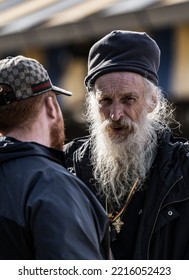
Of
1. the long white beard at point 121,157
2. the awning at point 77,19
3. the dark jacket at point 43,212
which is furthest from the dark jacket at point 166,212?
the awning at point 77,19

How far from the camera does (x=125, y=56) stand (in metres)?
3.81

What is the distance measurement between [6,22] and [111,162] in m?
7.97

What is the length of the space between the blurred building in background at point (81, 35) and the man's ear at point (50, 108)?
254 inches

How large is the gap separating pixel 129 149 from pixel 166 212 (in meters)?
0.52

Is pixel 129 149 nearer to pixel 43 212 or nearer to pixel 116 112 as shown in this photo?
pixel 116 112

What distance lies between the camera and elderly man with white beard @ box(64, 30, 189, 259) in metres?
3.52

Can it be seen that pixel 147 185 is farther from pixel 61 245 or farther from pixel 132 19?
pixel 132 19

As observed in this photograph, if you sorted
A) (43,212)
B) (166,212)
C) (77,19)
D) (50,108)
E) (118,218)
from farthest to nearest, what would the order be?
(77,19) < (118,218) < (166,212) < (50,108) < (43,212)

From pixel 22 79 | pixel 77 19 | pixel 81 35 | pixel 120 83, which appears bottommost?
pixel 120 83

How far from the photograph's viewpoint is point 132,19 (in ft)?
32.1

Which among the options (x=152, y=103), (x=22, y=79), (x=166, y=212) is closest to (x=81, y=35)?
(x=152, y=103)

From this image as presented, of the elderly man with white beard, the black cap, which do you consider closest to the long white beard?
the elderly man with white beard

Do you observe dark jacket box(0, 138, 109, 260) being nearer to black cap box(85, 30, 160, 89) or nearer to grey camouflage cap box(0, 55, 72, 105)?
grey camouflage cap box(0, 55, 72, 105)

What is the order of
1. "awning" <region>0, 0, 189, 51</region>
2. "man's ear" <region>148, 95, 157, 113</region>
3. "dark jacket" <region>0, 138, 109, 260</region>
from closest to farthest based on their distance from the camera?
"dark jacket" <region>0, 138, 109, 260</region> < "man's ear" <region>148, 95, 157, 113</region> < "awning" <region>0, 0, 189, 51</region>
